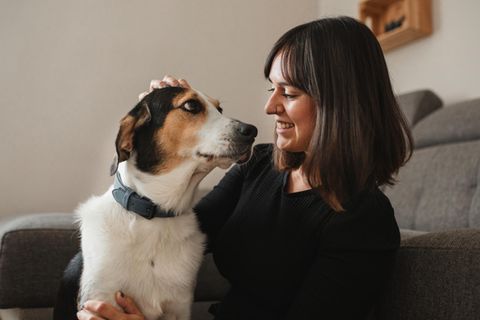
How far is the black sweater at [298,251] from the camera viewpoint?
962 millimetres

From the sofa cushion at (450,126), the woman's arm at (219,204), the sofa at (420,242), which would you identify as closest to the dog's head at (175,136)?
the woman's arm at (219,204)

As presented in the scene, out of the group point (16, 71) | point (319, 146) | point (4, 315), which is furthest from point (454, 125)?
point (16, 71)

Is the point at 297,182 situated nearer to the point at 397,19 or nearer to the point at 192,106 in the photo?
the point at 192,106

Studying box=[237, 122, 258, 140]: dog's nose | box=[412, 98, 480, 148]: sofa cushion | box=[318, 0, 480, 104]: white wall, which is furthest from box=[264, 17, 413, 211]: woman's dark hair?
box=[318, 0, 480, 104]: white wall

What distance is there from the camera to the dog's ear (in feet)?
3.80

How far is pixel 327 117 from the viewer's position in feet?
3.56

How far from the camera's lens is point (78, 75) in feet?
8.48

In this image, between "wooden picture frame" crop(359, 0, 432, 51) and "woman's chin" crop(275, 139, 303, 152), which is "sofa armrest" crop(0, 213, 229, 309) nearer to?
"woman's chin" crop(275, 139, 303, 152)

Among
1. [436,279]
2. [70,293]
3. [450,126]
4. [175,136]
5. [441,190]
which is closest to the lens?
[436,279]

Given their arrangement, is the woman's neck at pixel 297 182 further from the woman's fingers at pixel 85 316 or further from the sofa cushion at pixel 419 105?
the sofa cushion at pixel 419 105

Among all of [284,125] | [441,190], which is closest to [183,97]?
[284,125]

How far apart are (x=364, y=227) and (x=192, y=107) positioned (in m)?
0.59

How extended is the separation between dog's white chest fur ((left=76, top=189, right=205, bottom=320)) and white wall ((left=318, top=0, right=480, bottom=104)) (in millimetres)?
1875

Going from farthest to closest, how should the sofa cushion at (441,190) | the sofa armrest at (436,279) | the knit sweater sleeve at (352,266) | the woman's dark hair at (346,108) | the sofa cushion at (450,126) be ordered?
the sofa cushion at (450,126) → the sofa cushion at (441,190) → the woman's dark hair at (346,108) → the knit sweater sleeve at (352,266) → the sofa armrest at (436,279)
